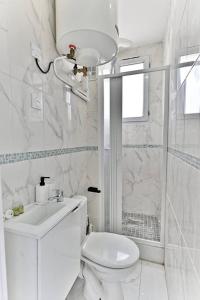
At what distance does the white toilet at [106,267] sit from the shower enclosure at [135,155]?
1.44 ft

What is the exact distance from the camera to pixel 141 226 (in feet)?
6.14

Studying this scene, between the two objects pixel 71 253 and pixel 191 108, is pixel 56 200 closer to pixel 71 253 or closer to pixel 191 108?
pixel 71 253

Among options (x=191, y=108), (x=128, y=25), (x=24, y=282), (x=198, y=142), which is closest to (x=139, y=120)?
(x=128, y=25)

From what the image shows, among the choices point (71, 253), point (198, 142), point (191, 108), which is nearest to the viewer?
point (198, 142)

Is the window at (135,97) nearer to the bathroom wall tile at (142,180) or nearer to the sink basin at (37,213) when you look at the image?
the bathroom wall tile at (142,180)

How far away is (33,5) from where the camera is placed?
0.99 meters

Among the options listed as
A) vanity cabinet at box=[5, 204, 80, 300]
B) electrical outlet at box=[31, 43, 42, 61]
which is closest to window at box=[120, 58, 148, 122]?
electrical outlet at box=[31, 43, 42, 61]

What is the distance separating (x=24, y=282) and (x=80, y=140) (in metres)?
1.15

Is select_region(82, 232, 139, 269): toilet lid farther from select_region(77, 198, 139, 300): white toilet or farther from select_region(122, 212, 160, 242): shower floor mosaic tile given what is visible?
select_region(122, 212, 160, 242): shower floor mosaic tile

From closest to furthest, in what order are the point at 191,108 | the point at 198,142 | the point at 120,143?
the point at 198,142
the point at 191,108
the point at 120,143

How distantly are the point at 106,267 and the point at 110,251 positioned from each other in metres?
0.18

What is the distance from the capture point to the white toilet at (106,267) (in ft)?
3.76

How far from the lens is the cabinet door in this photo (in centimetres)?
71

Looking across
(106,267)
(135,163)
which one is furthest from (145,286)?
(135,163)
